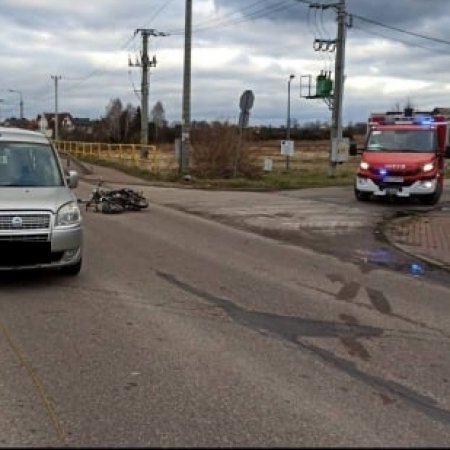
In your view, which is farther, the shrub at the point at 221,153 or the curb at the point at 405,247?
the shrub at the point at 221,153

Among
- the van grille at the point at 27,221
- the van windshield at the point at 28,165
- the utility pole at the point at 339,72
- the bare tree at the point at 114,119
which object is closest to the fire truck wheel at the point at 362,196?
the utility pole at the point at 339,72

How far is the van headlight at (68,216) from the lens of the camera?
28.1 feet

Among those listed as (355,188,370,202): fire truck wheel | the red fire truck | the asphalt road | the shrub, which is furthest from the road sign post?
the asphalt road

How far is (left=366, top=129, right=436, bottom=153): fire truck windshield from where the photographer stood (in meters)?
21.6

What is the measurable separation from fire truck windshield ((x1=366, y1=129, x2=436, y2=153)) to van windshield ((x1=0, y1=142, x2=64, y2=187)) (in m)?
13.8

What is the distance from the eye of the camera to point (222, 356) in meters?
6.02

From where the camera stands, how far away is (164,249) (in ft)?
39.4

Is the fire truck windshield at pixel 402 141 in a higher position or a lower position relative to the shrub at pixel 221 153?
higher

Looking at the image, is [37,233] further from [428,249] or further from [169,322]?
[428,249]

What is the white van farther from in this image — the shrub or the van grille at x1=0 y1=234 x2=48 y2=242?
the shrub

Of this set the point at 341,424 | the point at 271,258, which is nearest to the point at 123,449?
the point at 341,424

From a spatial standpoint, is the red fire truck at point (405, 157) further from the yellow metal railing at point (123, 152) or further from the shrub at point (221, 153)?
the yellow metal railing at point (123, 152)

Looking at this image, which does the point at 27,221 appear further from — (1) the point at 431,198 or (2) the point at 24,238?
(1) the point at 431,198

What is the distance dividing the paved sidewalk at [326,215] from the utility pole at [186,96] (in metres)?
1.73
